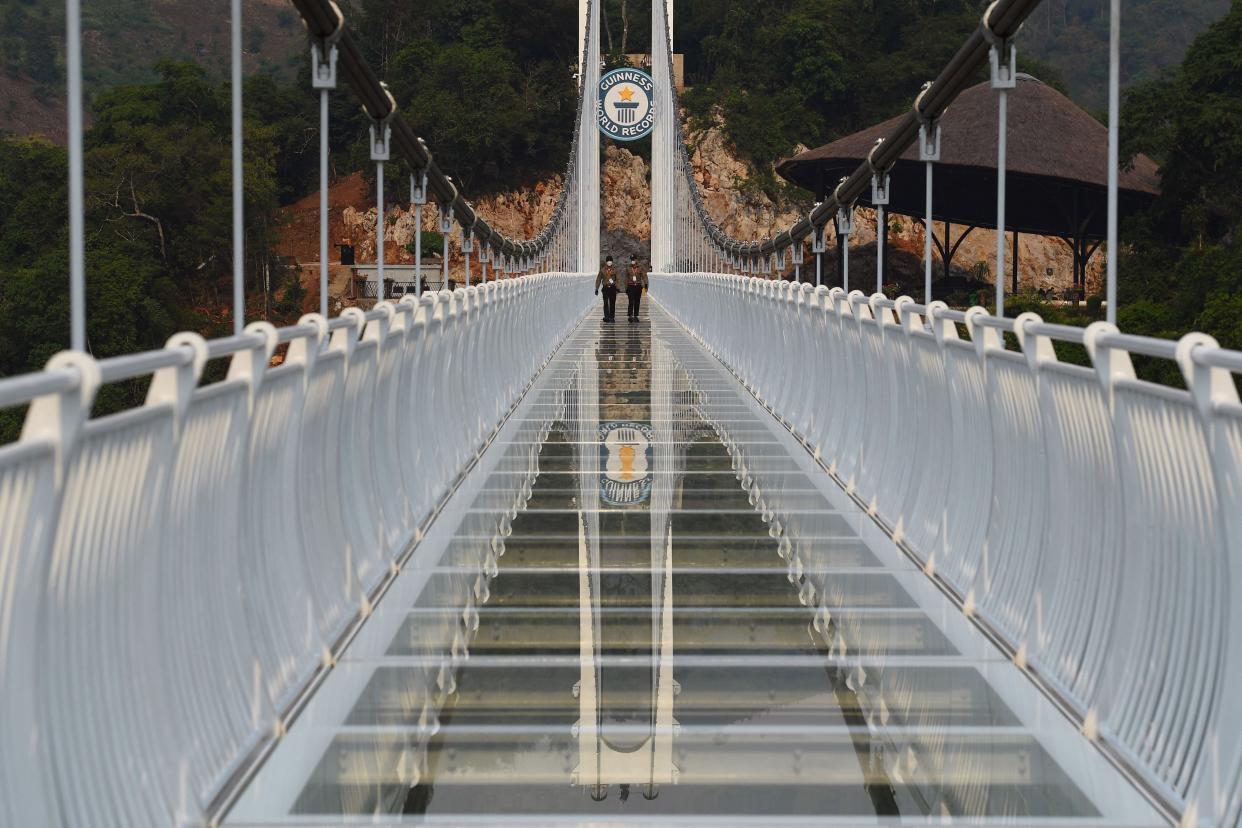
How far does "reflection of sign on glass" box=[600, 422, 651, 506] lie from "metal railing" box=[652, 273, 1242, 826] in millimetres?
1485

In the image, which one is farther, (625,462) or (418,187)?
(418,187)

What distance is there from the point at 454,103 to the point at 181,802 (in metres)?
78.9

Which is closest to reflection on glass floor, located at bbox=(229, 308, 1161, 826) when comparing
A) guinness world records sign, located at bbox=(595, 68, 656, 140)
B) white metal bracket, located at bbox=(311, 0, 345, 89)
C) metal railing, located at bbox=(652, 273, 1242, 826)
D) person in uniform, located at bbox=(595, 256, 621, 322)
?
metal railing, located at bbox=(652, 273, 1242, 826)

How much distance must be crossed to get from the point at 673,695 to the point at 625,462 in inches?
246

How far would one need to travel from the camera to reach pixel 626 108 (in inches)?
3440

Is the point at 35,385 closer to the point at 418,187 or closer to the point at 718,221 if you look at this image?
the point at 418,187

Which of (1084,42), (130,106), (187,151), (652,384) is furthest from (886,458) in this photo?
(1084,42)

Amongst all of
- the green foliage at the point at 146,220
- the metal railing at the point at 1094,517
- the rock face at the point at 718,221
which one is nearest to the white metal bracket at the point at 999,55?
the metal railing at the point at 1094,517

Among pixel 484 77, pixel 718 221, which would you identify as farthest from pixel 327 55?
pixel 718 221

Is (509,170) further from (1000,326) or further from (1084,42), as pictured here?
(1000,326)

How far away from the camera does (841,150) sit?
5600cm

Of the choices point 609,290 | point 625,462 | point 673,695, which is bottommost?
point 673,695

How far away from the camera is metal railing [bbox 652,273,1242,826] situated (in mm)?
3801

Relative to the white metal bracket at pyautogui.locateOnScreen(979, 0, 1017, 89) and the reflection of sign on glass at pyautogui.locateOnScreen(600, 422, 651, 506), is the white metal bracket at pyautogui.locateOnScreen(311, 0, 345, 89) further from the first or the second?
the white metal bracket at pyautogui.locateOnScreen(979, 0, 1017, 89)
